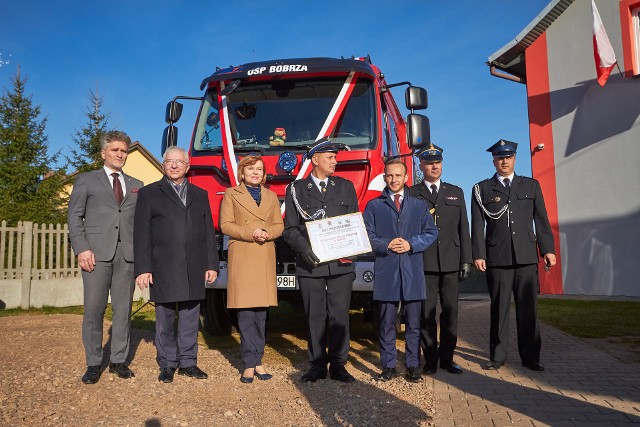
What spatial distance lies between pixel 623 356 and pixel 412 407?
3178 millimetres

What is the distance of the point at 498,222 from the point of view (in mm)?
5305

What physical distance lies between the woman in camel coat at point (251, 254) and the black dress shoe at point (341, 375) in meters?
0.60

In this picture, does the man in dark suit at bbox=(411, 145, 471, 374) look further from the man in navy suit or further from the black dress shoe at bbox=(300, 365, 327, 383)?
the black dress shoe at bbox=(300, 365, 327, 383)

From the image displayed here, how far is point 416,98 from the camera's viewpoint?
6.35m

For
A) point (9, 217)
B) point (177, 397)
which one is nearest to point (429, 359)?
point (177, 397)

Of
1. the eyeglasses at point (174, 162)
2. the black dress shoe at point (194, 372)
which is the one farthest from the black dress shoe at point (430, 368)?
the eyeglasses at point (174, 162)

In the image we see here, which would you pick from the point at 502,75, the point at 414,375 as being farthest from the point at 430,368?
the point at 502,75

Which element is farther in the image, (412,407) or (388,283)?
(388,283)

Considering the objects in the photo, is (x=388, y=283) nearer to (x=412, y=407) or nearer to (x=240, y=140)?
(x=412, y=407)

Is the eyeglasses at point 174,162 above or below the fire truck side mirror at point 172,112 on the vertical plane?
below

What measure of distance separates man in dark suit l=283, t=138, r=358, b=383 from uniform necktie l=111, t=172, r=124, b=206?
155 cm

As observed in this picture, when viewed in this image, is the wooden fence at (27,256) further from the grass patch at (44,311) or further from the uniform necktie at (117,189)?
the uniform necktie at (117,189)

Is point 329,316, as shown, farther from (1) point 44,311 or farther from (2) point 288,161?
(1) point 44,311

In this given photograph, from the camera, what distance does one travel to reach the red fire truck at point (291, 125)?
570 cm
